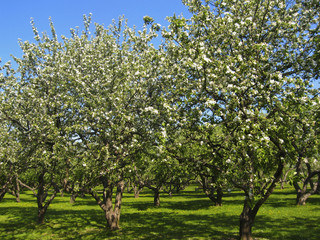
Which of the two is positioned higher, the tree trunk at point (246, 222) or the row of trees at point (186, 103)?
the row of trees at point (186, 103)

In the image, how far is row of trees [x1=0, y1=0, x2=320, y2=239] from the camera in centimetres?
1107

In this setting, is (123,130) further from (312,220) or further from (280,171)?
(312,220)

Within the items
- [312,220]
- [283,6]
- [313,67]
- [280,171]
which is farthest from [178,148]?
[312,220]

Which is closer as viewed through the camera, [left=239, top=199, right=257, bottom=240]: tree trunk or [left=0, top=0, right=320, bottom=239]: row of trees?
[left=0, top=0, right=320, bottom=239]: row of trees

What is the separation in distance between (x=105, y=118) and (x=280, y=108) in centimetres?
888

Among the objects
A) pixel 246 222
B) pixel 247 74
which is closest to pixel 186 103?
pixel 247 74

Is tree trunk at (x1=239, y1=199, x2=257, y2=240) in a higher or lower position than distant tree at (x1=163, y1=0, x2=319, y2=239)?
lower

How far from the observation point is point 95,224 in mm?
23453

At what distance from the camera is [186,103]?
12664 mm

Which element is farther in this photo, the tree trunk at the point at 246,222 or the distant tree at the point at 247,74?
the tree trunk at the point at 246,222

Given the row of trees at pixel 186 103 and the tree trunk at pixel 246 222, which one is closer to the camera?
the row of trees at pixel 186 103

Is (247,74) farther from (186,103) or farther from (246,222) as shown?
(246,222)

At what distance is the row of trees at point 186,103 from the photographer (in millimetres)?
11070

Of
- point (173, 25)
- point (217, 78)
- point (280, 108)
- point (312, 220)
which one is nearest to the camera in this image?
point (280, 108)
